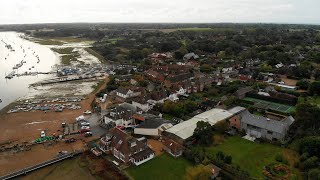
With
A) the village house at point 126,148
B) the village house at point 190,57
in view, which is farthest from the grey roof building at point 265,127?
the village house at point 190,57

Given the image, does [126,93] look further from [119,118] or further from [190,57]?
[190,57]

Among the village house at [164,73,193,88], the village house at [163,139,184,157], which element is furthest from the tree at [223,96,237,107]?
the village house at [163,139,184,157]

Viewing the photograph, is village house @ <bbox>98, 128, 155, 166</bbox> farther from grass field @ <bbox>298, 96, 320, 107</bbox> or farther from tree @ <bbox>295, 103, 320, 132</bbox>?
grass field @ <bbox>298, 96, 320, 107</bbox>

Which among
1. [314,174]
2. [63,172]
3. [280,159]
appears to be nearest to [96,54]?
[63,172]

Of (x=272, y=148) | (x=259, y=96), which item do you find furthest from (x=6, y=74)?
(x=272, y=148)

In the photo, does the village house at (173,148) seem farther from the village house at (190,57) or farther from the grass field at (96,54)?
the grass field at (96,54)

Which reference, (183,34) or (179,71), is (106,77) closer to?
(179,71)
